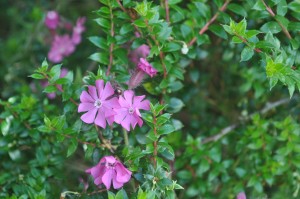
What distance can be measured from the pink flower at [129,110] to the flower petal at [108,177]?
145 mm

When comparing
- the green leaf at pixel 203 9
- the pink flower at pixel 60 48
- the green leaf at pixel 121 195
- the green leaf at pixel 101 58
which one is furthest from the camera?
the pink flower at pixel 60 48

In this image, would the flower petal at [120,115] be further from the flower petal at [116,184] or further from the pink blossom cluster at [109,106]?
the flower petal at [116,184]

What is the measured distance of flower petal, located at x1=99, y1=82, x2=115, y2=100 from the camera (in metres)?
1.66

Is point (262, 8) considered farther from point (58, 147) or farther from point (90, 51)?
point (90, 51)

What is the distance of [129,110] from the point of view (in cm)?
165

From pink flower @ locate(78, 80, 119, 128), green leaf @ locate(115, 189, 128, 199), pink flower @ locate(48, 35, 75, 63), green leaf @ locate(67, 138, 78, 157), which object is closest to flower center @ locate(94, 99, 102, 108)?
pink flower @ locate(78, 80, 119, 128)

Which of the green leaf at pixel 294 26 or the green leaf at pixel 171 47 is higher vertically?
the green leaf at pixel 294 26

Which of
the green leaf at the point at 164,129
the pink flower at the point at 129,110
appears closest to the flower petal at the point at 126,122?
the pink flower at the point at 129,110

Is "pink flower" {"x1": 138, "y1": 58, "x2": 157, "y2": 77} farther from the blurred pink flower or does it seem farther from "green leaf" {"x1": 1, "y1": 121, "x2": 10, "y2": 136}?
"green leaf" {"x1": 1, "y1": 121, "x2": 10, "y2": 136}

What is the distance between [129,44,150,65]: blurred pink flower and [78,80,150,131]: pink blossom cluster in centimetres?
41

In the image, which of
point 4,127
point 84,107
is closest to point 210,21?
point 84,107

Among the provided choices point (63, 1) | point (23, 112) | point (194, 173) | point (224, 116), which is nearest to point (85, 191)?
point (23, 112)

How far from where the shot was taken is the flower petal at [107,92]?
5.46ft

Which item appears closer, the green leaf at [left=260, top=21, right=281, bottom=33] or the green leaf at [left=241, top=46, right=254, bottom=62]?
the green leaf at [left=241, top=46, right=254, bottom=62]
